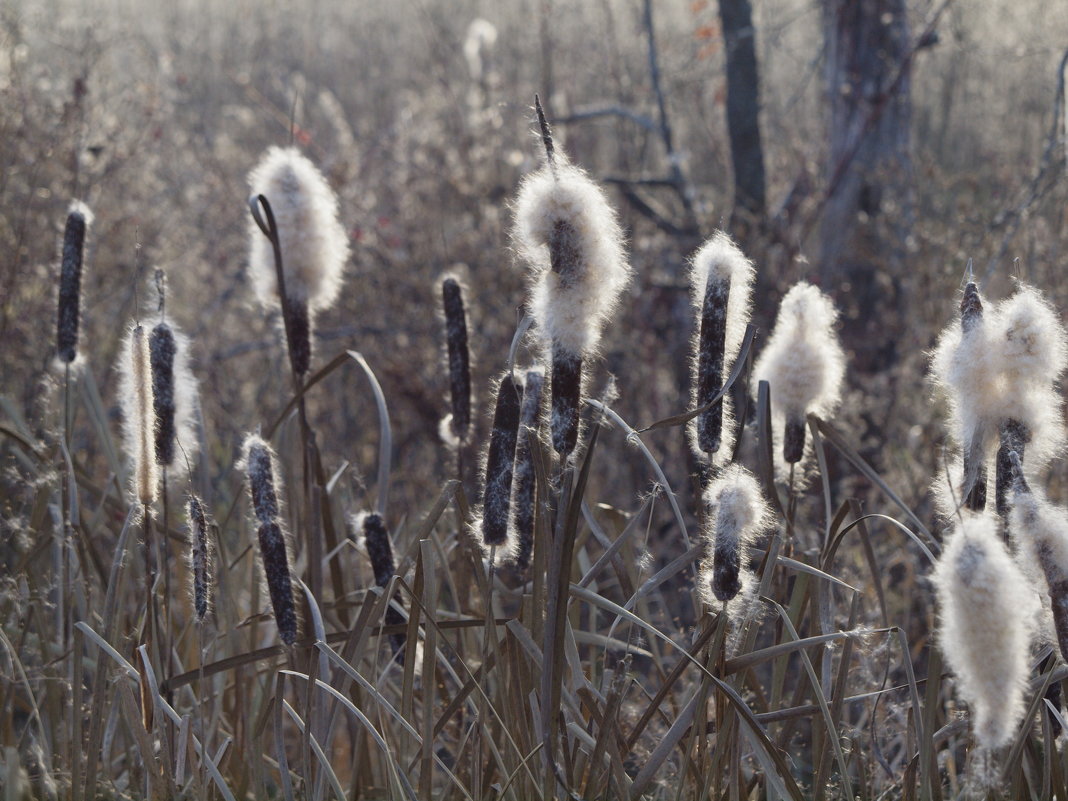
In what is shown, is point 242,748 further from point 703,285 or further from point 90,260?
point 90,260

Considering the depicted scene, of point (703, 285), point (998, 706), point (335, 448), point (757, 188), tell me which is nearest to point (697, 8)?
point (757, 188)

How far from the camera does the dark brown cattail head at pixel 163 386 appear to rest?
1.64 m

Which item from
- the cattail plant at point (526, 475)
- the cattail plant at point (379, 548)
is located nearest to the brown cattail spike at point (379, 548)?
the cattail plant at point (379, 548)

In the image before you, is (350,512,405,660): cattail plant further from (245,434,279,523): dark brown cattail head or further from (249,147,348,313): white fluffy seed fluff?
(249,147,348,313): white fluffy seed fluff

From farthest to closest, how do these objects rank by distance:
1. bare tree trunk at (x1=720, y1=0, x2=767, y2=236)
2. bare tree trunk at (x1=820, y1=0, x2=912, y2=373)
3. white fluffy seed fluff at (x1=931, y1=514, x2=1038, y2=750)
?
bare tree trunk at (x1=720, y1=0, x2=767, y2=236) < bare tree trunk at (x1=820, y1=0, x2=912, y2=373) < white fluffy seed fluff at (x1=931, y1=514, x2=1038, y2=750)

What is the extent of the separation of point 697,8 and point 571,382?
4.54m

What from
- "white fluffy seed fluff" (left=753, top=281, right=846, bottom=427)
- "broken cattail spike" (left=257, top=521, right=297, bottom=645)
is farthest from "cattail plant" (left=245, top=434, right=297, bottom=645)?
"white fluffy seed fluff" (left=753, top=281, right=846, bottom=427)

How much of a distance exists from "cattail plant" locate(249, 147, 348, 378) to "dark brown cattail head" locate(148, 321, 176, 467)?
37 centimetres

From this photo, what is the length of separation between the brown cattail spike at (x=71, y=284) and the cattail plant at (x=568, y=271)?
3.21 ft

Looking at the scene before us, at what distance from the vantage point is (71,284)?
1.94m

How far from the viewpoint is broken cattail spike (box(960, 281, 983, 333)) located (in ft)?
4.69

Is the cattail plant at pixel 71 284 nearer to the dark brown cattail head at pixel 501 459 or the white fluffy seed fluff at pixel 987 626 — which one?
the dark brown cattail head at pixel 501 459

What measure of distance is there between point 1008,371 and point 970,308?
10 cm

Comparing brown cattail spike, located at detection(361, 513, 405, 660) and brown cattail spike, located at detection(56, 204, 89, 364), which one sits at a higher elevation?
brown cattail spike, located at detection(56, 204, 89, 364)
